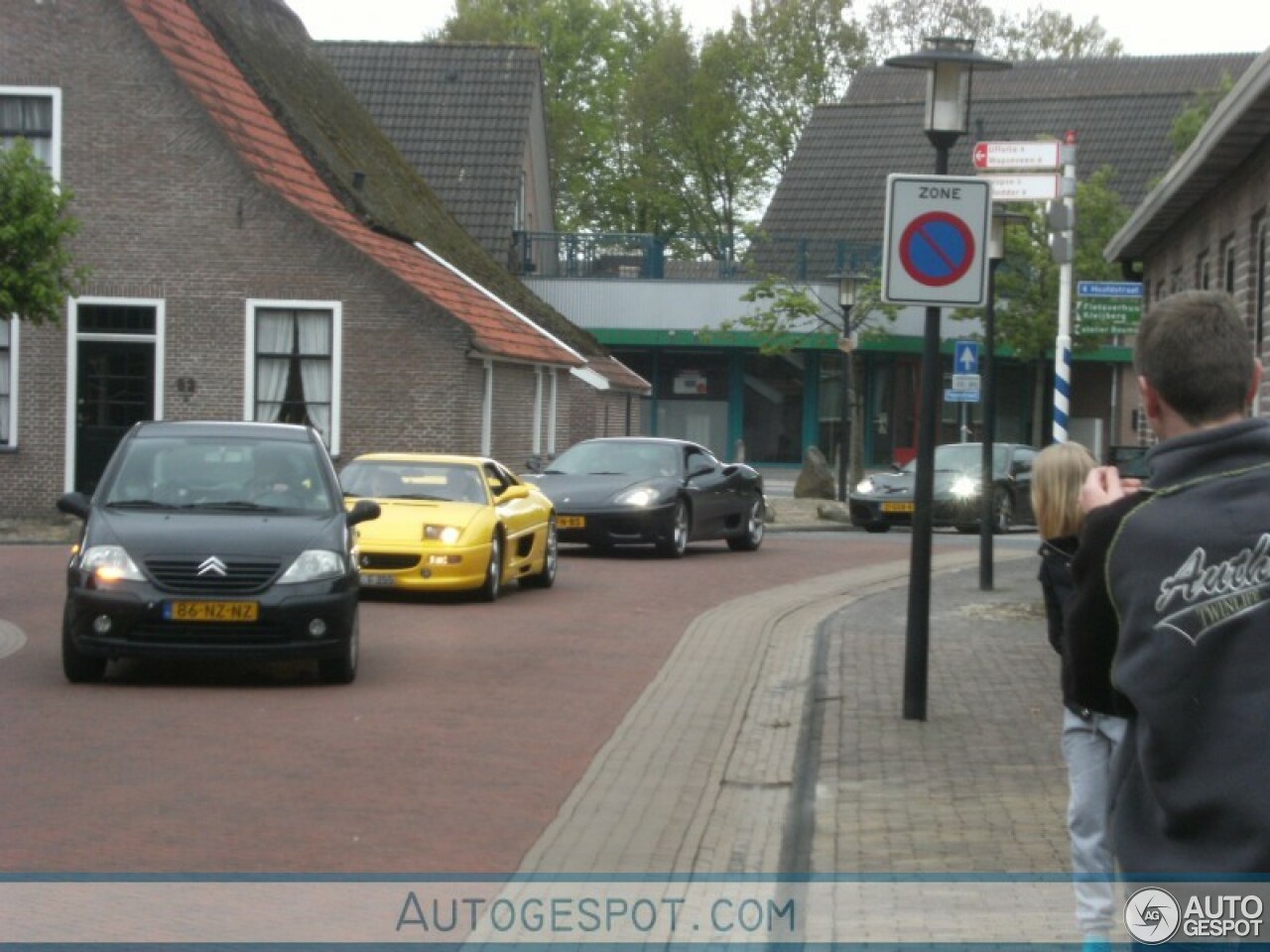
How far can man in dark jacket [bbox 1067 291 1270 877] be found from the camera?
3.12 metres

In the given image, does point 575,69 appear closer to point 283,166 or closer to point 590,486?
point 283,166

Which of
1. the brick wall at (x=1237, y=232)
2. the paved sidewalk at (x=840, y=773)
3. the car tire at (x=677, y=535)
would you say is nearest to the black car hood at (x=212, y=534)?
the paved sidewalk at (x=840, y=773)

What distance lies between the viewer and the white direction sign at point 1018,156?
1470cm

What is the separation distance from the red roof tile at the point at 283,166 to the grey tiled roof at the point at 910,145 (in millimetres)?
21761

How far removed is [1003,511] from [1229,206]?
1319cm

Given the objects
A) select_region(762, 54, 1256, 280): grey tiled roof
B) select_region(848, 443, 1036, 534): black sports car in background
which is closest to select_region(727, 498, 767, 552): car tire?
select_region(848, 443, 1036, 534): black sports car in background

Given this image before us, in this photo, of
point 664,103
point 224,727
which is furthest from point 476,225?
point 224,727

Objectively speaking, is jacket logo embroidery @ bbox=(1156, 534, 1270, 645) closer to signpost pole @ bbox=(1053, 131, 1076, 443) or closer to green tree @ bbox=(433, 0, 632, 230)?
signpost pole @ bbox=(1053, 131, 1076, 443)

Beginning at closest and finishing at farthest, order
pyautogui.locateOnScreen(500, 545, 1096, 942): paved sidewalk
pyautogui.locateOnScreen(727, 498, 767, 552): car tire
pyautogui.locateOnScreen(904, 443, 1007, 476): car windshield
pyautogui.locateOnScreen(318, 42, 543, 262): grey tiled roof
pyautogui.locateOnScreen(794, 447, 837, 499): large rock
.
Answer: pyautogui.locateOnScreen(500, 545, 1096, 942): paved sidewalk → pyautogui.locateOnScreen(727, 498, 767, 552): car tire → pyautogui.locateOnScreen(904, 443, 1007, 476): car windshield → pyautogui.locateOnScreen(794, 447, 837, 499): large rock → pyautogui.locateOnScreen(318, 42, 543, 262): grey tiled roof

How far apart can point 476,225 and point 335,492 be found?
3451cm

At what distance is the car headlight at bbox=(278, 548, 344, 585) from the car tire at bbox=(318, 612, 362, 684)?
1.14 feet

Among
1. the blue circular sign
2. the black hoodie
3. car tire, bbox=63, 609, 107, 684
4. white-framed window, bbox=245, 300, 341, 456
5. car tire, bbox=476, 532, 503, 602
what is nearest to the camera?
the black hoodie

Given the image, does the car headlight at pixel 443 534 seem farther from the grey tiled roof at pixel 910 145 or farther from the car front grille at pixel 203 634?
the grey tiled roof at pixel 910 145

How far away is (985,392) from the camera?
18375 millimetres
